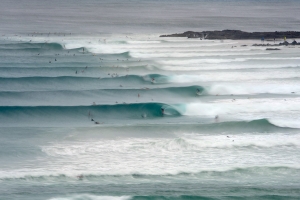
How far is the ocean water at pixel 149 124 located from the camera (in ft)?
56.9

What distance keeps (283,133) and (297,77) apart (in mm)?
12585

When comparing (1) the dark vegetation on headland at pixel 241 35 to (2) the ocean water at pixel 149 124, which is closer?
(2) the ocean water at pixel 149 124

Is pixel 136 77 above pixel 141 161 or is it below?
above

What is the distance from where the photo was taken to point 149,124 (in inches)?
950

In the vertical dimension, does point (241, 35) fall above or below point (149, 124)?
above

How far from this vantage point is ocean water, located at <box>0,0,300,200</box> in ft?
56.9

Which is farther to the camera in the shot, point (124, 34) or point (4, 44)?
point (124, 34)

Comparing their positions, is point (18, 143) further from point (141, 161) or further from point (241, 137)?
point (241, 137)

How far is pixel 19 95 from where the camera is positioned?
97.2ft

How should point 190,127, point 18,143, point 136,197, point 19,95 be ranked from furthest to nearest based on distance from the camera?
point 19,95, point 190,127, point 18,143, point 136,197

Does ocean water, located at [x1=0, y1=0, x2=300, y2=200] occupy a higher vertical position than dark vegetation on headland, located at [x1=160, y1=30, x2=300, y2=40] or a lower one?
lower

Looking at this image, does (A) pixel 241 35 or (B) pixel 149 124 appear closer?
(B) pixel 149 124

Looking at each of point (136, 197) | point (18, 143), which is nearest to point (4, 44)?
point (18, 143)

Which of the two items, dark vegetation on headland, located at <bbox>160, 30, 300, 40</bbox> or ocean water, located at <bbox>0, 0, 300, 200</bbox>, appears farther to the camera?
dark vegetation on headland, located at <bbox>160, 30, 300, 40</bbox>
